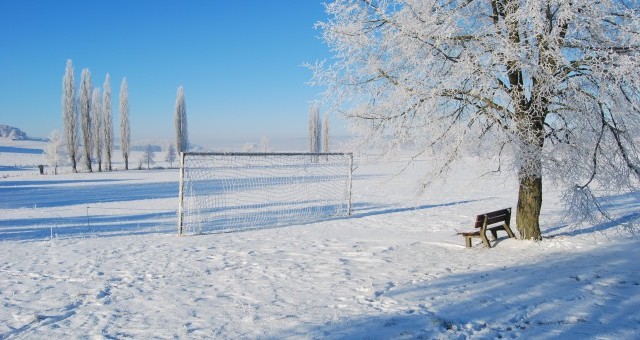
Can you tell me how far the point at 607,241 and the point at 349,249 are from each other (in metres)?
4.37

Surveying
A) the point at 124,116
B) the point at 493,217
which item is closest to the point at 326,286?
the point at 493,217

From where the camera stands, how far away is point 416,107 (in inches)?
272

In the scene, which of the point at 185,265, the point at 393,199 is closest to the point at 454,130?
the point at 185,265

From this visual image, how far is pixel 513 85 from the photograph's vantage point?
21.7ft

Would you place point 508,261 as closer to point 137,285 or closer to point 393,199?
point 137,285

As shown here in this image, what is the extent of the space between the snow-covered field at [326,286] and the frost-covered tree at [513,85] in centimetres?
99

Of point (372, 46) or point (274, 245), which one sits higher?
point (372, 46)

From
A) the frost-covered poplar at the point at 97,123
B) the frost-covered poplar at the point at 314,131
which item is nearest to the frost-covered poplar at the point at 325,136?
the frost-covered poplar at the point at 314,131

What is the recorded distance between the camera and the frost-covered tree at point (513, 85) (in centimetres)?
577

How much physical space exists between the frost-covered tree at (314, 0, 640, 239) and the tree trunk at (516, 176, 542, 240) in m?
0.02

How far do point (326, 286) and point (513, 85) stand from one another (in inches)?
159

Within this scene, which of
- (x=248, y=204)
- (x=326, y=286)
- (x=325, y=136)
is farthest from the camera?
(x=325, y=136)

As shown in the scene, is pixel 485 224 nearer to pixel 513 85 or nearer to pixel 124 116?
pixel 513 85

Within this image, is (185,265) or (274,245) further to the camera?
(274,245)
